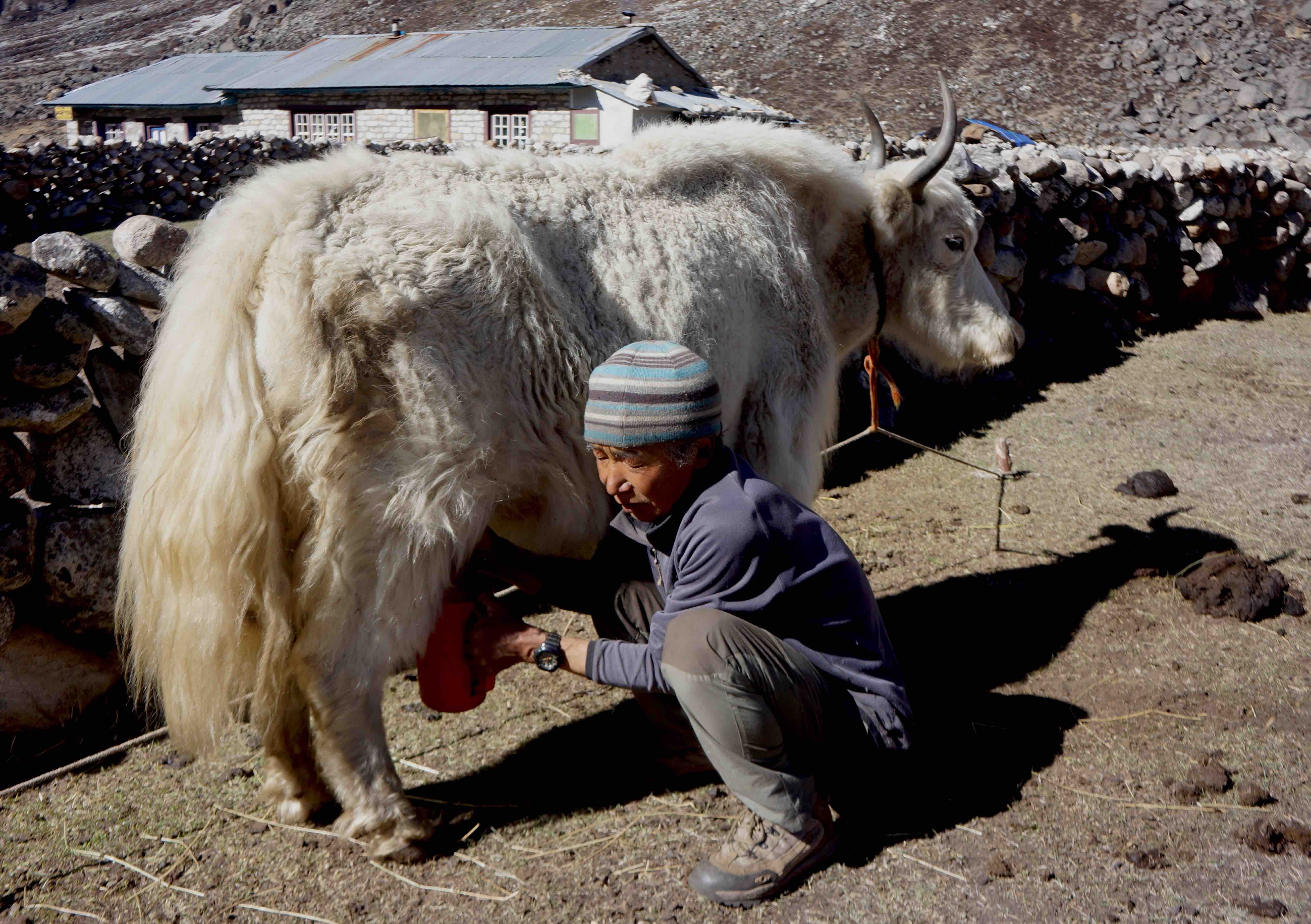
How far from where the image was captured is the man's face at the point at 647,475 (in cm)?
229

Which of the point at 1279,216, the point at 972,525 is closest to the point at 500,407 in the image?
the point at 972,525

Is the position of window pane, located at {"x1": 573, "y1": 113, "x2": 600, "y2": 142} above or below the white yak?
below

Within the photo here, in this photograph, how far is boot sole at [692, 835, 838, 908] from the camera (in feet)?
7.68

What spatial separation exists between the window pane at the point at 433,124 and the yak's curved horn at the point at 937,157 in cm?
1858

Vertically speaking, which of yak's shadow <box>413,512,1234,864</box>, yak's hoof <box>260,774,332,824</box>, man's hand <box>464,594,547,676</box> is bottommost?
yak's shadow <box>413,512,1234,864</box>

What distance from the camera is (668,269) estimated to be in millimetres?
3102

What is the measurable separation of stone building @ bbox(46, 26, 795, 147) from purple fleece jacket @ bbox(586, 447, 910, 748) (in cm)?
1558

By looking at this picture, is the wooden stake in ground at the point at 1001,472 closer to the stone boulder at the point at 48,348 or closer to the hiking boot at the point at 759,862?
the hiking boot at the point at 759,862

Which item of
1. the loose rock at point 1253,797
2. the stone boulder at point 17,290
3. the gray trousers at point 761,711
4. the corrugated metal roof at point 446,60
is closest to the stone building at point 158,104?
the corrugated metal roof at point 446,60

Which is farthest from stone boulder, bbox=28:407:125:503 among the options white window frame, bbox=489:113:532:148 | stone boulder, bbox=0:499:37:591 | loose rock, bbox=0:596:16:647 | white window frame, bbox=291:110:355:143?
white window frame, bbox=291:110:355:143

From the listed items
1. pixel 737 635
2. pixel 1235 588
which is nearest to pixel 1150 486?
pixel 1235 588

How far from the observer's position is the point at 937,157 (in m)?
3.96

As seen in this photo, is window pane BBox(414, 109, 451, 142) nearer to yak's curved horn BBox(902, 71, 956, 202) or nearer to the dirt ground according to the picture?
yak's curved horn BBox(902, 71, 956, 202)

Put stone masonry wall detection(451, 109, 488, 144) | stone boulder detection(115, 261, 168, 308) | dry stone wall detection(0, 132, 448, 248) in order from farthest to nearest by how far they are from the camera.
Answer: stone masonry wall detection(451, 109, 488, 144)
dry stone wall detection(0, 132, 448, 248)
stone boulder detection(115, 261, 168, 308)
